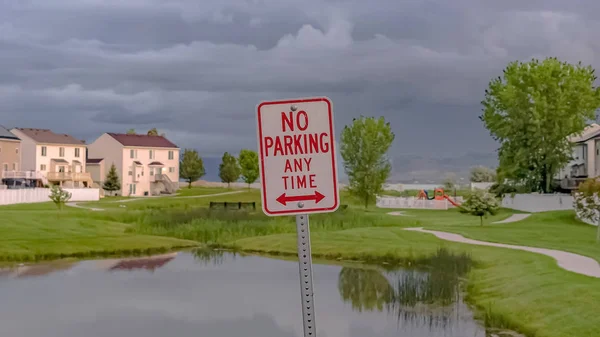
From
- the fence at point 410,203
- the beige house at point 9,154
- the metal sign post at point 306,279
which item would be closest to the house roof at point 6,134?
the beige house at point 9,154

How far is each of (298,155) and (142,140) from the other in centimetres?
8678

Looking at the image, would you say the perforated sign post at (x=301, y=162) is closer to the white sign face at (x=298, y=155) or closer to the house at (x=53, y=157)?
the white sign face at (x=298, y=155)

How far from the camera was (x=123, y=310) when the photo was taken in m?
18.1

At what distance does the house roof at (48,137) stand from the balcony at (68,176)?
3.56 metres

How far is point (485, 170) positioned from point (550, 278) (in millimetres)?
93777

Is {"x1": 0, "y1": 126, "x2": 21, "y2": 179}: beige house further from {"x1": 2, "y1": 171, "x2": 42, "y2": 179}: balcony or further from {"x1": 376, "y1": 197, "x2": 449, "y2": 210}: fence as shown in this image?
{"x1": 376, "y1": 197, "x2": 449, "y2": 210}: fence

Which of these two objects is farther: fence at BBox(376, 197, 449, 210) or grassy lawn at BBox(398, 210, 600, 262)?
fence at BBox(376, 197, 449, 210)

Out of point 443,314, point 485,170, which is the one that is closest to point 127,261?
point 443,314

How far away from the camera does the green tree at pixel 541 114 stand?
53.1 metres

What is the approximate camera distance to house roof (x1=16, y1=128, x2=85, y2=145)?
79312 millimetres

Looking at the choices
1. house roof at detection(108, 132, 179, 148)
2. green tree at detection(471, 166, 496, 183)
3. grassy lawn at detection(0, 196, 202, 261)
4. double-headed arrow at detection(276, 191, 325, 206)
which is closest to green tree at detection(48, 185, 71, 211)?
grassy lawn at detection(0, 196, 202, 261)

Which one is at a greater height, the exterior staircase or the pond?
the exterior staircase

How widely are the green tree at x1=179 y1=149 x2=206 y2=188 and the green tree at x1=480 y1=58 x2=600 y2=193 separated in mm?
58120

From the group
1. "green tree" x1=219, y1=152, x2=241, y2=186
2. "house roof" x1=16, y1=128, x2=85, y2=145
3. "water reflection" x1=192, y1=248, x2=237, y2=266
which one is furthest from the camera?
"green tree" x1=219, y1=152, x2=241, y2=186
